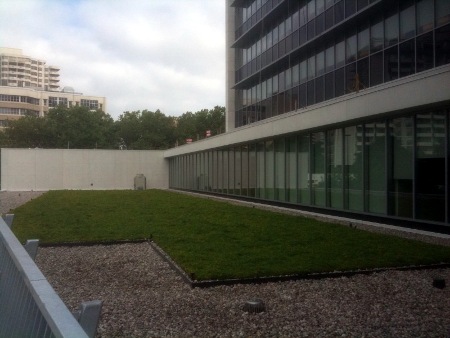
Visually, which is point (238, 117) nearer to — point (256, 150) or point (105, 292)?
point (256, 150)

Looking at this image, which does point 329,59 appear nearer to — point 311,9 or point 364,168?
point 311,9

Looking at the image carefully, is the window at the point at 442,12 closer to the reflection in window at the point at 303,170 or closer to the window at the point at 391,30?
the window at the point at 391,30

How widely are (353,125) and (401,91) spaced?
329 cm

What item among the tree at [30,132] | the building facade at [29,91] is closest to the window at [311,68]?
the tree at [30,132]

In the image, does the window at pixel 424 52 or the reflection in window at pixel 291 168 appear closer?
the window at pixel 424 52

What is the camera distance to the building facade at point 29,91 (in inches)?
4429

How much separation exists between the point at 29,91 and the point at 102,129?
52.6 metres

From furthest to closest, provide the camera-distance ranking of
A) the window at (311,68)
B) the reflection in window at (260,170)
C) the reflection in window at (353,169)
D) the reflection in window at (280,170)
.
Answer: the window at (311,68) < the reflection in window at (260,170) < the reflection in window at (280,170) < the reflection in window at (353,169)

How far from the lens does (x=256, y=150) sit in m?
22.9

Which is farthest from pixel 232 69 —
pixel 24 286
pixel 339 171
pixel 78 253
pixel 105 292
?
pixel 24 286

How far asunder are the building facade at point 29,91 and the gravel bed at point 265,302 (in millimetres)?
73333

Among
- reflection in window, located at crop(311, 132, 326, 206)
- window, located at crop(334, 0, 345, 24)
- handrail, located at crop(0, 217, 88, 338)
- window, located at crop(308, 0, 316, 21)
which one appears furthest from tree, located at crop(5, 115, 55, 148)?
handrail, located at crop(0, 217, 88, 338)

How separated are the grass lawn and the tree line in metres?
50.7

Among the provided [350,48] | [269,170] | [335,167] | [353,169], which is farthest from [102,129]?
[353,169]
